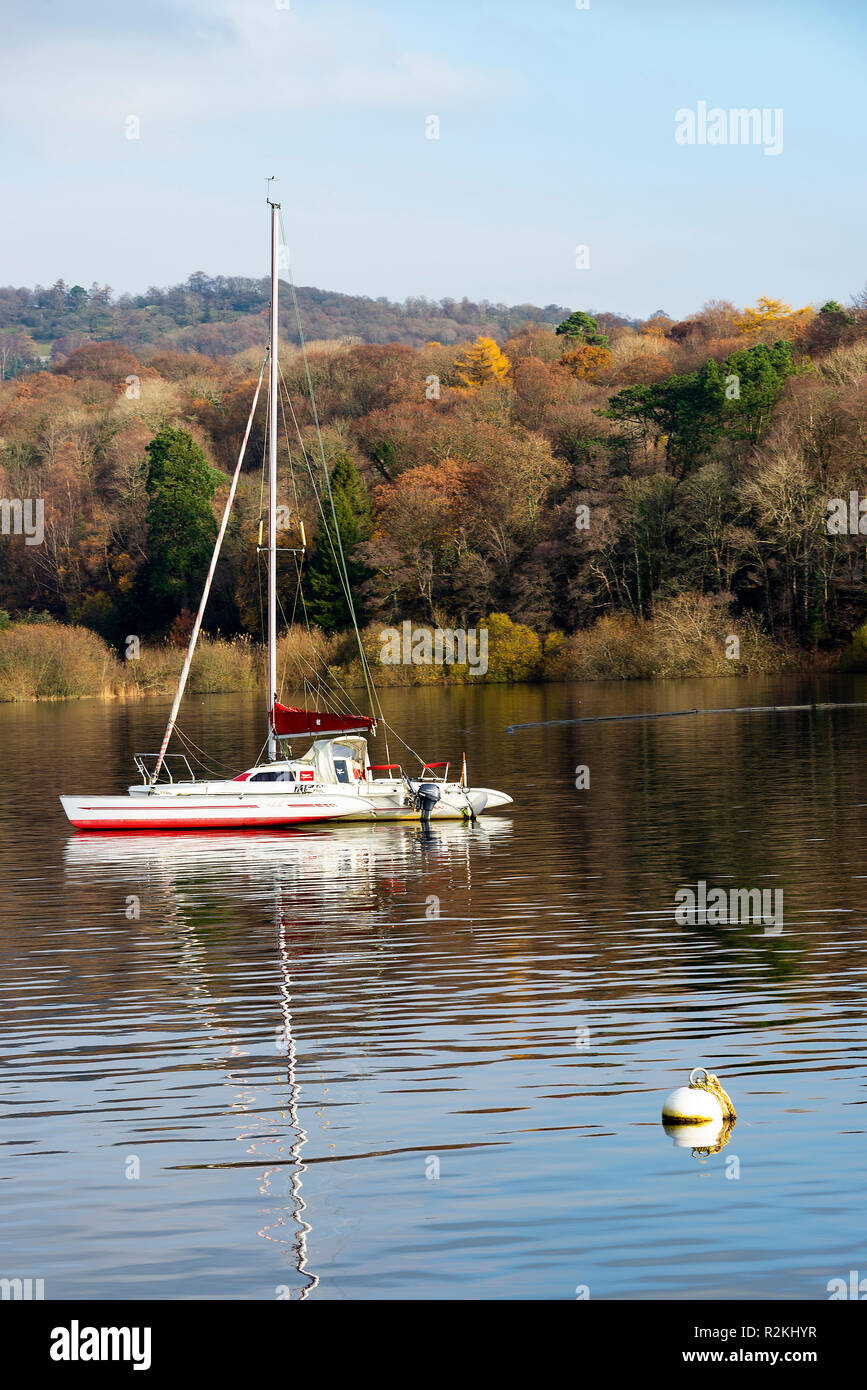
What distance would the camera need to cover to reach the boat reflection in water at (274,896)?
15750 mm

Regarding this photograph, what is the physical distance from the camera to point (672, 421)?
127125 mm

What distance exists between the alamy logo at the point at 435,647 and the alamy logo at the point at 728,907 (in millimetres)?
89937

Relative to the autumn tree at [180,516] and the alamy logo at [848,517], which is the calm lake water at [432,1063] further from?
the autumn tree at [180,516]

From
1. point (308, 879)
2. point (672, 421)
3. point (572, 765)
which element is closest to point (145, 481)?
point (672, 421)

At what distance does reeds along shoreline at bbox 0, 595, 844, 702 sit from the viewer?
11131 centimetres

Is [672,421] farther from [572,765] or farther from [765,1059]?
[765,1059]

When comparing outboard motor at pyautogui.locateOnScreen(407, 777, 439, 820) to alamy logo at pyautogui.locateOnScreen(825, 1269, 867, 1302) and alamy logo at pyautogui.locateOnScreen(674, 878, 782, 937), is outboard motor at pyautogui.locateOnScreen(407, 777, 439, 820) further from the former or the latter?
alamy logo at pyautogui.locateOnScreen(825, 1269, 867, 1302)

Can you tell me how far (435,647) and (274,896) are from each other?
92162mm

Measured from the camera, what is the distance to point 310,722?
4547cm

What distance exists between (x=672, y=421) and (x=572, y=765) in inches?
2905

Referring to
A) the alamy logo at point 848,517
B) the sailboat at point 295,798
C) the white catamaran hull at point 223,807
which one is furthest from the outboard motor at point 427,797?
the alamy logo at point 848,517

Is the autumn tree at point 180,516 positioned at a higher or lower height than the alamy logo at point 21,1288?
higher

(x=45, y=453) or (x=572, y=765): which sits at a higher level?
(x=45, y=453)
